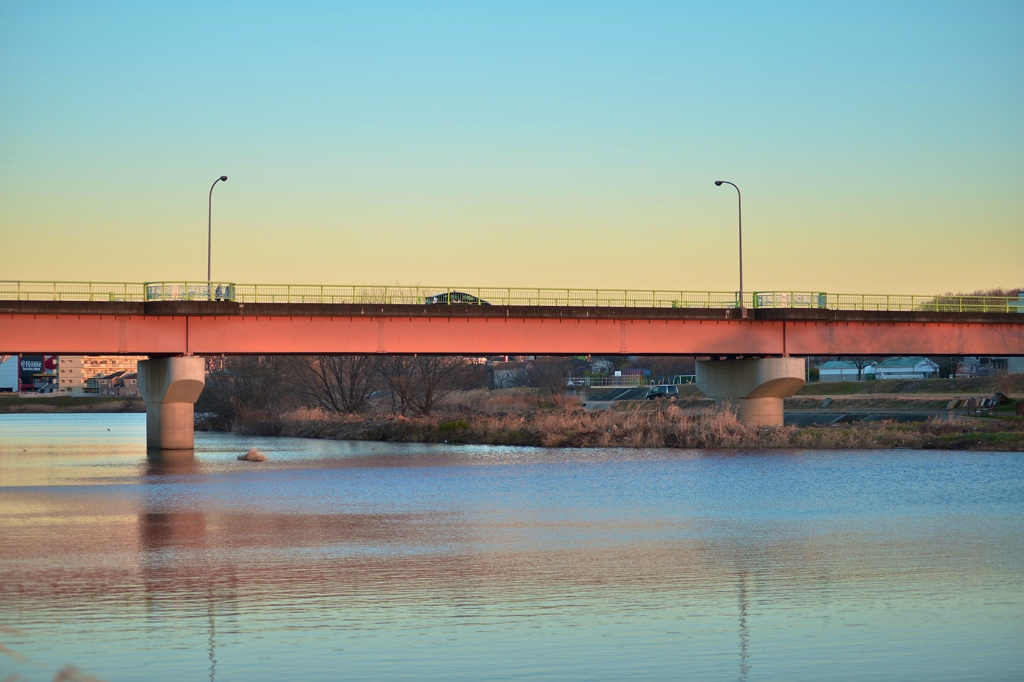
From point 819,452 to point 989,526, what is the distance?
2777 cm

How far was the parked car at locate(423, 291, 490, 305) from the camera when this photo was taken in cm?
6147

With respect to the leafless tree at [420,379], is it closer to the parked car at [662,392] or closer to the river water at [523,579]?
Result: the parked car at [662,392]

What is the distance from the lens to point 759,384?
65.8 metres

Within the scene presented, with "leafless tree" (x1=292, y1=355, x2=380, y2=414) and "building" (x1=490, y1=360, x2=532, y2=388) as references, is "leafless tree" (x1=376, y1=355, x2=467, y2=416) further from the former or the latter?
"building" (x1=490, y1=360, x2=532, y2=388)

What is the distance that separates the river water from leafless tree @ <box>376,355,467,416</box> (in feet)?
149

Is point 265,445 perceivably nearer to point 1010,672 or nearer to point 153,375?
point 153,375

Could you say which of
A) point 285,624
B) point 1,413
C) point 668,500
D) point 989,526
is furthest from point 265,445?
point 1,413

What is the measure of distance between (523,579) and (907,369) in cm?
14389

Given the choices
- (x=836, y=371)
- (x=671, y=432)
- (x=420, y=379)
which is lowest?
(x=671, y=432)

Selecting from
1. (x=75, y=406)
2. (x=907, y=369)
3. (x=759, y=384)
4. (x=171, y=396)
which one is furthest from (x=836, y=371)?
(x=171, y=396)

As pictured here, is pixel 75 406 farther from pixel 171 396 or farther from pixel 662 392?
pixel 171 396

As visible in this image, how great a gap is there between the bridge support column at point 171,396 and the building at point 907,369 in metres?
103

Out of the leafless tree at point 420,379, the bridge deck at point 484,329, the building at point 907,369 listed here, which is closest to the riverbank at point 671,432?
the bridge deck at point 484,329

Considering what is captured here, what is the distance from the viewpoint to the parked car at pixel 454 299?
6147 cm
